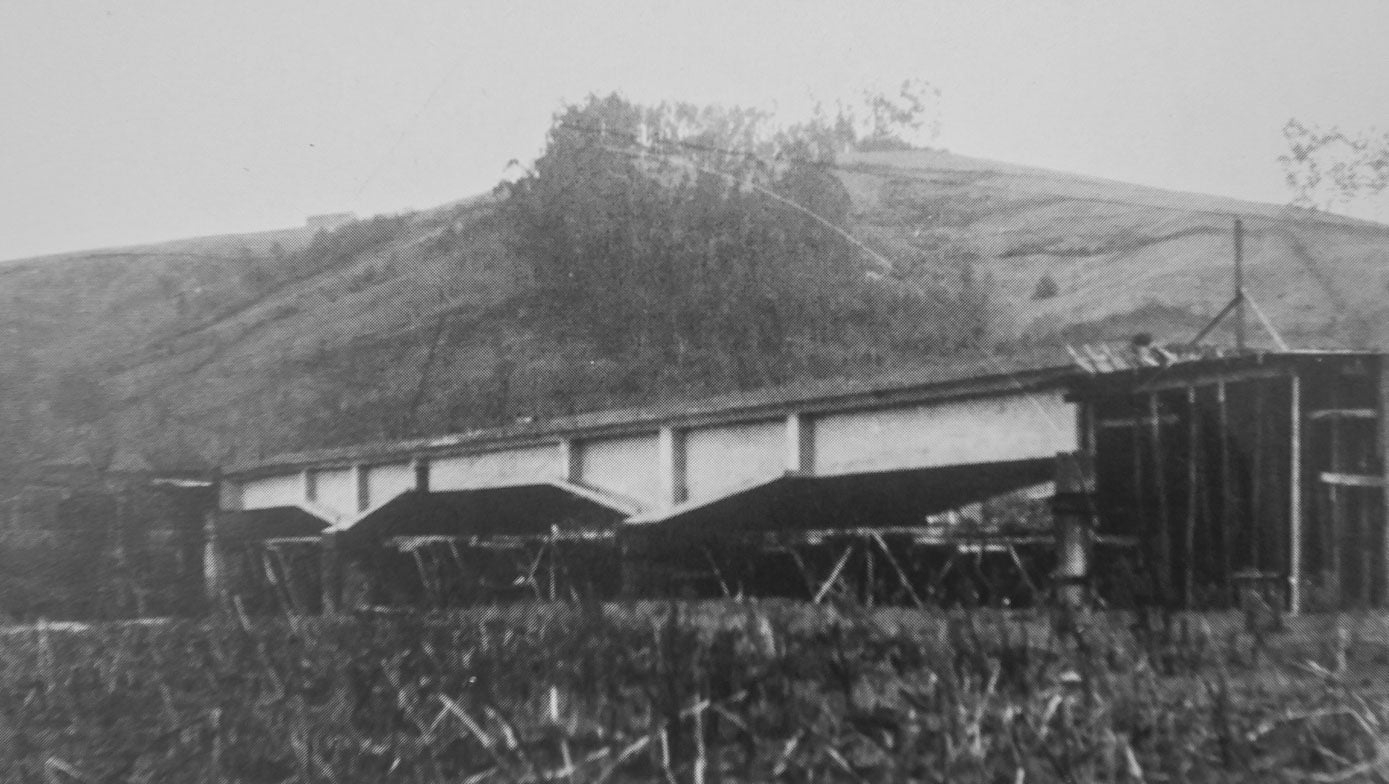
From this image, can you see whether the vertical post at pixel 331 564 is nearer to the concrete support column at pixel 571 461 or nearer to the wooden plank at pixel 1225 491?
the concrete support column at pixel 571 461

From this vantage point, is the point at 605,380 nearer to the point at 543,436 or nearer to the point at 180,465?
the point at 543,436

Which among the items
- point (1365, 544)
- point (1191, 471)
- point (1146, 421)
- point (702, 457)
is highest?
point (1146, 421)

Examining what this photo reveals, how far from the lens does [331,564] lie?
13.4 meters

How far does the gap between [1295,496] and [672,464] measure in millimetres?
6341

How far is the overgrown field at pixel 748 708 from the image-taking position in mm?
3162

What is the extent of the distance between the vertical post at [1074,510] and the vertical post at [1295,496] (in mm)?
1404

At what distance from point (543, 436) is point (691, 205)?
433 cm

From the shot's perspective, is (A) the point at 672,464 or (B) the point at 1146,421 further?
(A) the point at 672,464

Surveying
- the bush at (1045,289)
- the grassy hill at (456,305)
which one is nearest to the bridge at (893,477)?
the grassy hill at (456,305)

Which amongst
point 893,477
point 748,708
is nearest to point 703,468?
point 893,477

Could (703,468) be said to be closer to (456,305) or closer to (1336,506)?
(456,305)

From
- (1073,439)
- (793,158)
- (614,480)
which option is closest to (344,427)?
(614,480)

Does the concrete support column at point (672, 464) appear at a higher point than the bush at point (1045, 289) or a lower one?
lower

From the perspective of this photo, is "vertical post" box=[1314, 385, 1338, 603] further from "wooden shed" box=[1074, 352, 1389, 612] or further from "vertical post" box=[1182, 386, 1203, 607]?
"vertical post" box=[1182, 386, 1203, 607]
